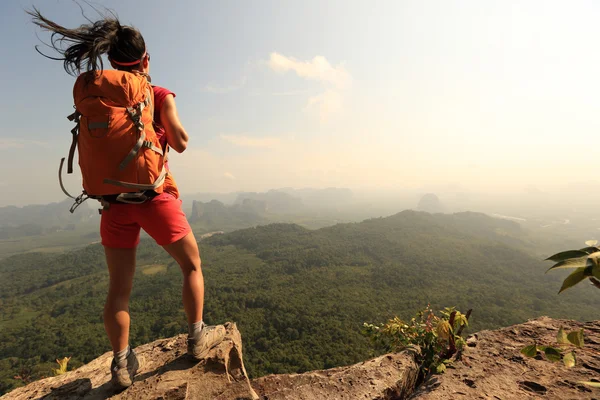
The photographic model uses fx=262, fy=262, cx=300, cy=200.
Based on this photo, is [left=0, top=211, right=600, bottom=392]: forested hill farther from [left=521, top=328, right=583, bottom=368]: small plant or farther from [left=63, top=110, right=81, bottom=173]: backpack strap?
[left=521, top=328, right=583, bottom=368]: small plant

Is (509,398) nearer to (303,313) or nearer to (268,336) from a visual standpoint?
(268,336)

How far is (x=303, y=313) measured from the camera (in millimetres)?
64062

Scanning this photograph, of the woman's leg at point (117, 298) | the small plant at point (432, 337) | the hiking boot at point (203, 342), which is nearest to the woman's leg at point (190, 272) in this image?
the hiking boot at point (203, 342)

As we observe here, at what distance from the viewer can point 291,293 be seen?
7612 cm

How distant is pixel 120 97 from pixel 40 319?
330 ft

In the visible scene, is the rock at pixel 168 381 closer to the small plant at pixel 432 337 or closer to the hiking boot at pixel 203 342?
the hiking boot at pixel 203 342

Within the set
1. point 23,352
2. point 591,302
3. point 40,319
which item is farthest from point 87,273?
point 591,302

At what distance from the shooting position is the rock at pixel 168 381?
2.24m

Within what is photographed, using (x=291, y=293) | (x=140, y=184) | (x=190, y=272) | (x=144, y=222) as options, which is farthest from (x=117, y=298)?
(x=291, y=293)

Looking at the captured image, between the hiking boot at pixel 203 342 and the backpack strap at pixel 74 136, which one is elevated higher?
the backpack strap at pixel 74 136

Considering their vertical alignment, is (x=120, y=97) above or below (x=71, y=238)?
above

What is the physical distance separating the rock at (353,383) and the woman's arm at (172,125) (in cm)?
239

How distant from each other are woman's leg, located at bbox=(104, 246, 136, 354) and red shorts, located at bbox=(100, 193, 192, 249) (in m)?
0.10

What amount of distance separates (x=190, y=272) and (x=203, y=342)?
2.57 feet
